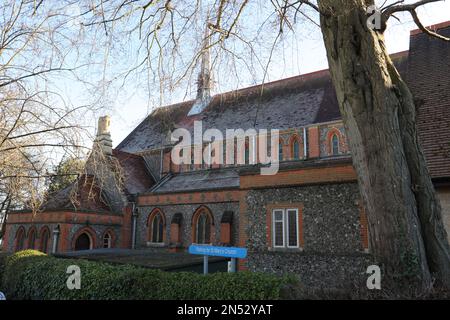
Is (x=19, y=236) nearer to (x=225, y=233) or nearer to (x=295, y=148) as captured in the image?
(x=225, y=233)

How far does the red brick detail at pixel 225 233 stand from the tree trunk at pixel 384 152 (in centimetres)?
1410

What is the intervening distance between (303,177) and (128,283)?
8.08m

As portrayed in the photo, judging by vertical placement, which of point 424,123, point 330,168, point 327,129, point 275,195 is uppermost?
point 327,129

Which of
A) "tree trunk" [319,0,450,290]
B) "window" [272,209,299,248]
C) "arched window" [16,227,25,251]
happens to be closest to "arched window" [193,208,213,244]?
"window" [272,209,299,248]

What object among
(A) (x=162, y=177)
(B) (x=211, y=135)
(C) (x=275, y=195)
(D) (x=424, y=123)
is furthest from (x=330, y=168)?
(A) (x=162, y=177)

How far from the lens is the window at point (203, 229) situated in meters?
21.0

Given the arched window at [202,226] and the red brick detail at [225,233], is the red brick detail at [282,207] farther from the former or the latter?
the arched window at [202,226]

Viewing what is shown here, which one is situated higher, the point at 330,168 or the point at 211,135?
the point at 211,135

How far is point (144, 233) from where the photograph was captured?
23.6m

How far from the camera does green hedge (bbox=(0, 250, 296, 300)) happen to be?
17.9 feet

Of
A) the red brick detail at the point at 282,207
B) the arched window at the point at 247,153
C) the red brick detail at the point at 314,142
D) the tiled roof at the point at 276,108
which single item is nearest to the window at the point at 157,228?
the tiled roof at the point at 276,108

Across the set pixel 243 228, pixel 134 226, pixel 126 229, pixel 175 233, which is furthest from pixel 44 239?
pixel 243 228
